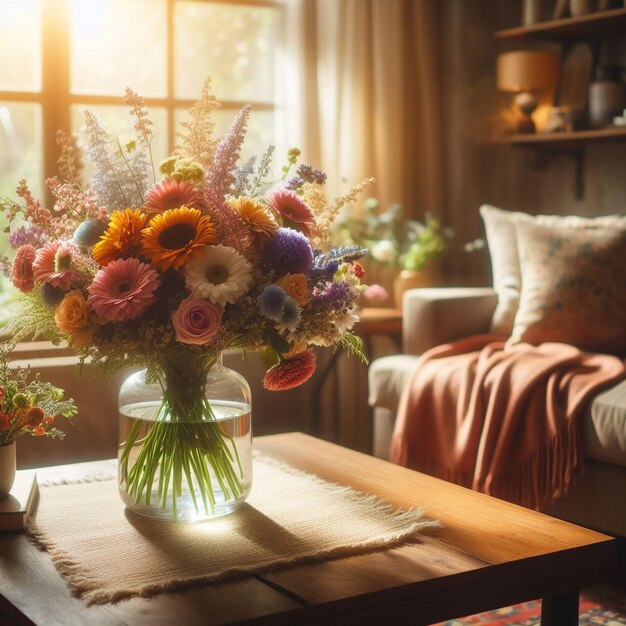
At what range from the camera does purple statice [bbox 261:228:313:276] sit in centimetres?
149

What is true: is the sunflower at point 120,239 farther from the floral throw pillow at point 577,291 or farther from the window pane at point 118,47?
the window pane at point 118,47

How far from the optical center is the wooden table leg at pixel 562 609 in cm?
152

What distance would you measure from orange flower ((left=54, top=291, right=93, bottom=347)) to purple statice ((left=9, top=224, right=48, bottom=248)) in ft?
0.53

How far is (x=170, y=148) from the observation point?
12.3ft

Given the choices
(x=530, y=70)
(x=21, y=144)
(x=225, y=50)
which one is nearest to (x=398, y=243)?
(x=530, y=70)

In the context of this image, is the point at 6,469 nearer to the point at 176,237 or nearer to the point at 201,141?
the point at 176,237

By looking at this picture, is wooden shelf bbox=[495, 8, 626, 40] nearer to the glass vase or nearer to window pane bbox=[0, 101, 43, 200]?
window pane bbox=[0, 101, 43, 200]

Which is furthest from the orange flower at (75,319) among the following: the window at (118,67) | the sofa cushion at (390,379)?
the window at (118,67)

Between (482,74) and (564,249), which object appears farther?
(482,74)

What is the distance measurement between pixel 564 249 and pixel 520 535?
1.74 m

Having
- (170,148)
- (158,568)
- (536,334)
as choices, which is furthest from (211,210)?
(170,148)

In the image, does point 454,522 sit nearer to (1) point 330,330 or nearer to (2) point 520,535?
(2) point 520,535

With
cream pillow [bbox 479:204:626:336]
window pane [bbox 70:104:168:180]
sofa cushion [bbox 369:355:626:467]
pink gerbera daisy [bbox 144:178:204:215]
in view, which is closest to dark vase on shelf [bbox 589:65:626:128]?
cream pillow [bbox 479:204:626:336]

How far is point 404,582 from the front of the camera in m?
1.31
